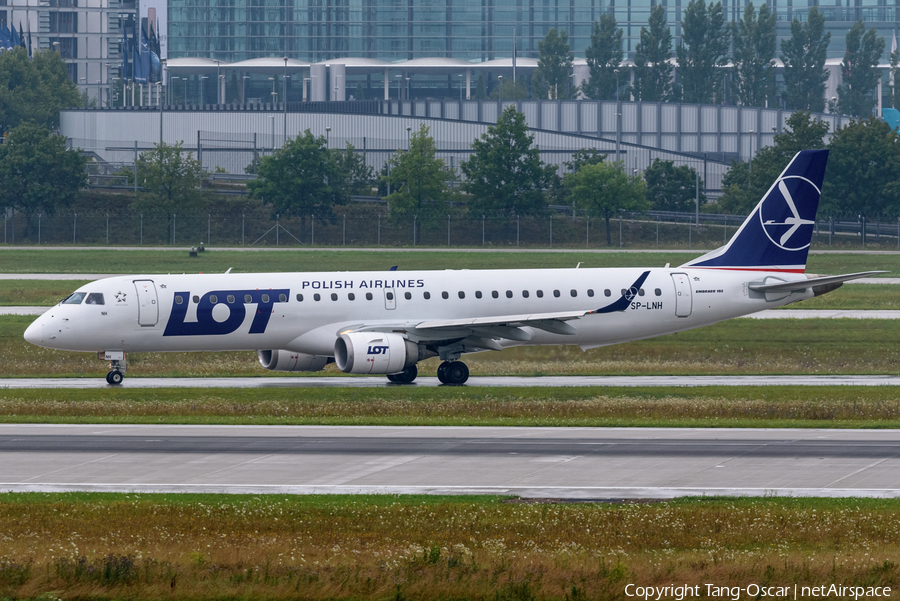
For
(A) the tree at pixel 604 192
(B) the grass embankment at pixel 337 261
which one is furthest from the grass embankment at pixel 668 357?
(A) the tree at pixel 604 192

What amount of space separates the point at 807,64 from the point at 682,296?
502 ft

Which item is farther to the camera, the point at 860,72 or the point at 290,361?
the point at 860,72

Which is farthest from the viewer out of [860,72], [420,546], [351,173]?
[860,72]

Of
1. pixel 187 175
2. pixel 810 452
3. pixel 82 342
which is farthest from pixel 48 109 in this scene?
pixel 810 452

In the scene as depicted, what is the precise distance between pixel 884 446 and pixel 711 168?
115 meters

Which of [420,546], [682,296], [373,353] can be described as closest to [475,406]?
[373,353]

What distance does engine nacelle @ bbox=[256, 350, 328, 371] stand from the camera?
44250mm

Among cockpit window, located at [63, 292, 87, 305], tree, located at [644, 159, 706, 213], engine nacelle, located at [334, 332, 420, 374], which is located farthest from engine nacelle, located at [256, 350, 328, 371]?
tree, located at [644, 159, 706, 213]

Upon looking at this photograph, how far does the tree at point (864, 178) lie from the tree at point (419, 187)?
33.9 metres

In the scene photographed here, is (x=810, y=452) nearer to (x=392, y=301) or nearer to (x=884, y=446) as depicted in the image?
(x=884, y=446)

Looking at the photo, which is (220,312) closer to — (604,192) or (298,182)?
(298,182)

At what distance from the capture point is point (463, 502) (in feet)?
76.3

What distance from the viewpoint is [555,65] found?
630 feet

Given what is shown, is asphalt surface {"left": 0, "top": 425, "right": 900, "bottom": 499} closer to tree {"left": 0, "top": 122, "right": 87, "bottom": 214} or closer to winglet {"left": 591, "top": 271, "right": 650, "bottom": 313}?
winglet {"left": 591, "top": 271, "right": 650, "bottom": 313}
